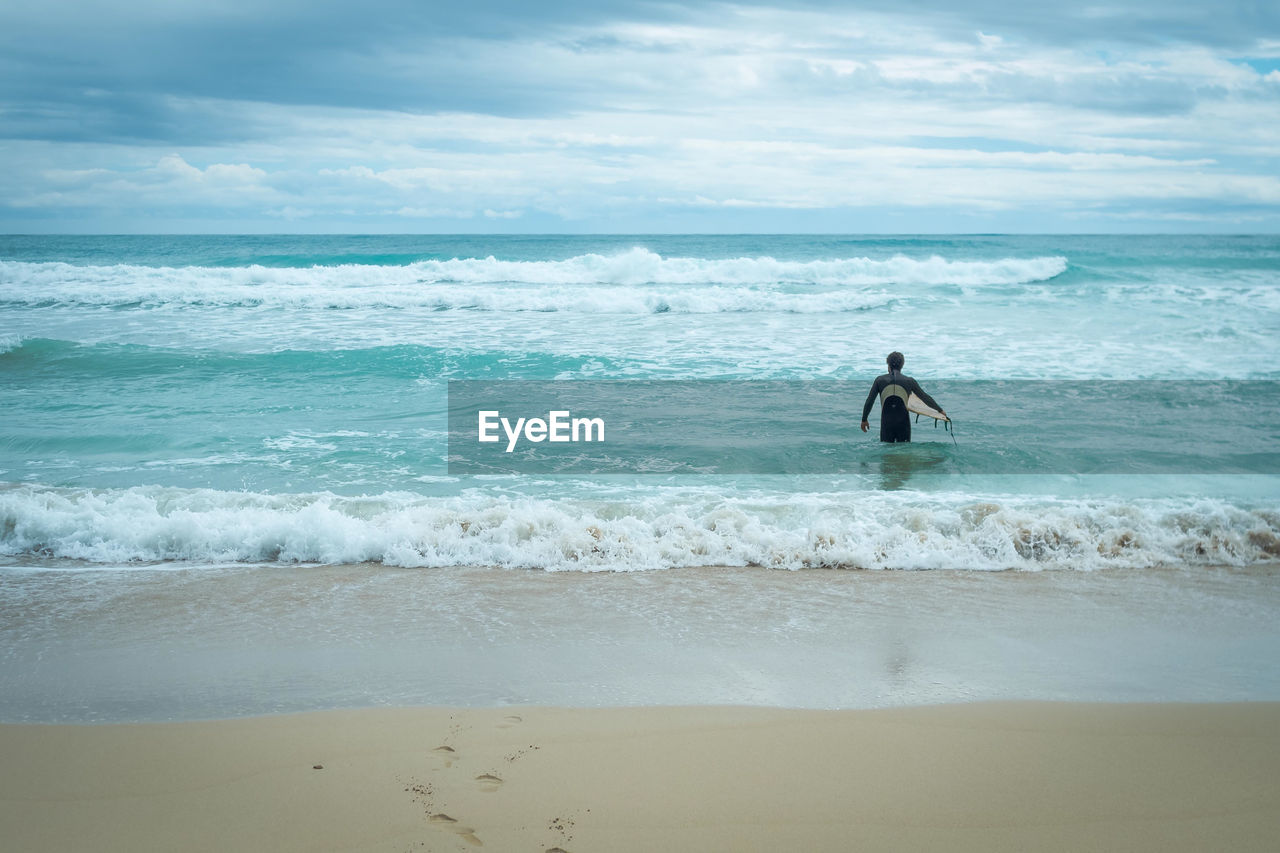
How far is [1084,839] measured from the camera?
3244mm

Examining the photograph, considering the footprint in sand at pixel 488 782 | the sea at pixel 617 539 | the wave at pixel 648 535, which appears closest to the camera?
the footprint in sand at pixel 488 782

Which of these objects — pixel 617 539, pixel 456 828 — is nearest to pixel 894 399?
pixel 617 539

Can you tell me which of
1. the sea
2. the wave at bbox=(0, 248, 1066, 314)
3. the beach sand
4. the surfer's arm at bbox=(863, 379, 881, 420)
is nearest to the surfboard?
the surfer's arm at bbox=(863, 379, 881, 420)

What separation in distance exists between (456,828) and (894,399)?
7754 millimetres

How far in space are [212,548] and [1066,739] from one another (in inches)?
246

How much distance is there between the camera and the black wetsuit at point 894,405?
379 inches

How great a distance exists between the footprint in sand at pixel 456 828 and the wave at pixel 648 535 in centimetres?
324

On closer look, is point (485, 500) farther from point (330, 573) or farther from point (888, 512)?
point (888, 512)

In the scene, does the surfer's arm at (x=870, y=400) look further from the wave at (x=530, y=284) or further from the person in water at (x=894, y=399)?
the wave at (x=530, y=284)

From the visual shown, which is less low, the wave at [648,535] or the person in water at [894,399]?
the person in water at [894,399]

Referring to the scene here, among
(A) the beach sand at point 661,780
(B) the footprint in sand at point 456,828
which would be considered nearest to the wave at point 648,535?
(A) the beach sand at point 661,780

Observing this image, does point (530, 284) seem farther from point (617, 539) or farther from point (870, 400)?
point (617, 539)

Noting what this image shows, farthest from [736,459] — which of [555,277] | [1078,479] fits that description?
[555,277]

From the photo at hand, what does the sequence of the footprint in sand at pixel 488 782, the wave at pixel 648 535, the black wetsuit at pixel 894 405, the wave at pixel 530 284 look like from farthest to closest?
the wave at pixel 530 284 → the black wetsuit at pixel 894 405 → the wave at pixel 648 535 → the footprint in sand at pixel 488 782
